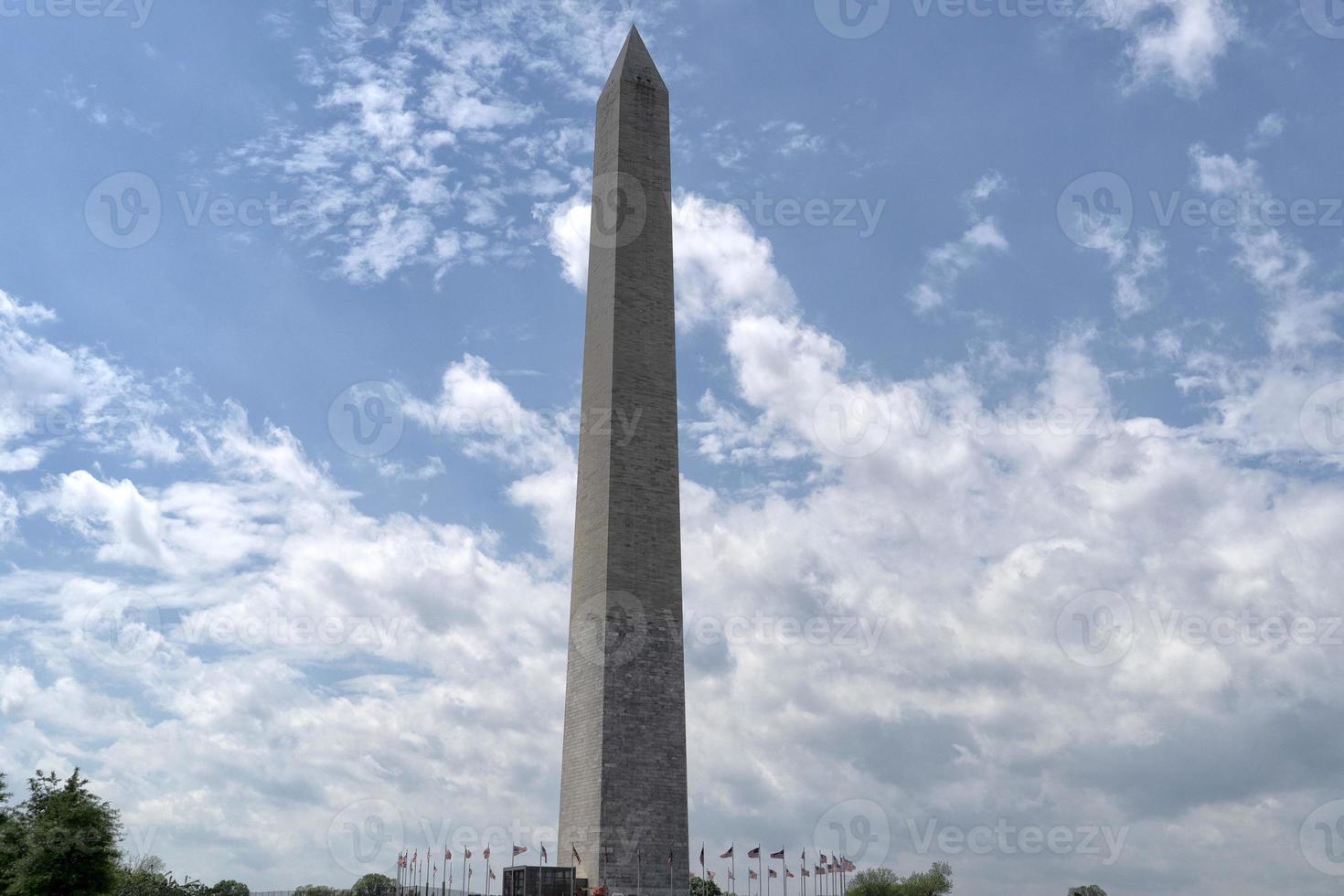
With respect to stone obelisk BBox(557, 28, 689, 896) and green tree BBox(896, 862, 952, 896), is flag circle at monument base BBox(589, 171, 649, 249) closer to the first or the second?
stone obelisk BBox(557, 28, 689, 896)

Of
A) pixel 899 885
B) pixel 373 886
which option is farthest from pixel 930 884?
pixel 373 886

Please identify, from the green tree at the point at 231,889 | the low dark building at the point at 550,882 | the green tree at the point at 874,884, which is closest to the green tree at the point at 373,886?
the green tree at the point at 231,889

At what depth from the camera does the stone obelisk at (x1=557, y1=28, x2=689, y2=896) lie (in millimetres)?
41375

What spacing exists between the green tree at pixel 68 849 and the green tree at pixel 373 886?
68988 millimetres

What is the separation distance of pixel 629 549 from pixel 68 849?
24616mm

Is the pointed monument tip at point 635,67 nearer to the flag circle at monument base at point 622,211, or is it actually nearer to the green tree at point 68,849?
the flag circle at monument base at point 622,211

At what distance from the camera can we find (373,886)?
126 m

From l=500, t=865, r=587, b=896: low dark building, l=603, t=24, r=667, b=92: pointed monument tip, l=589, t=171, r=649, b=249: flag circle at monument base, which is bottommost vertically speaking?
l=500, t=865, r=587, b=896: low dark building

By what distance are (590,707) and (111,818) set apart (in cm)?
2203

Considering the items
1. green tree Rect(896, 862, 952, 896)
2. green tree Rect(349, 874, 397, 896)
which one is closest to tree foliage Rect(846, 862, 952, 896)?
green tree Rect(896, 862, 952, 896)

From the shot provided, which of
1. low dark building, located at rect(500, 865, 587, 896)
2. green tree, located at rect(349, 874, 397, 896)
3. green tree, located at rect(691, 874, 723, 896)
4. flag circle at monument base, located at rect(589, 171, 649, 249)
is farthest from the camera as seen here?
green tree, located at rect(349, 874, 397, 896)

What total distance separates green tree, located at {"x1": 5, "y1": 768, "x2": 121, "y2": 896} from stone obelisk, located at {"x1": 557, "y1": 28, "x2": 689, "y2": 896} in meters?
19.1

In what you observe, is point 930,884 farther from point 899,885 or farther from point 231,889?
point 231,889

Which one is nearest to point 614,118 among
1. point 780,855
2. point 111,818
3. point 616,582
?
point 616,582
